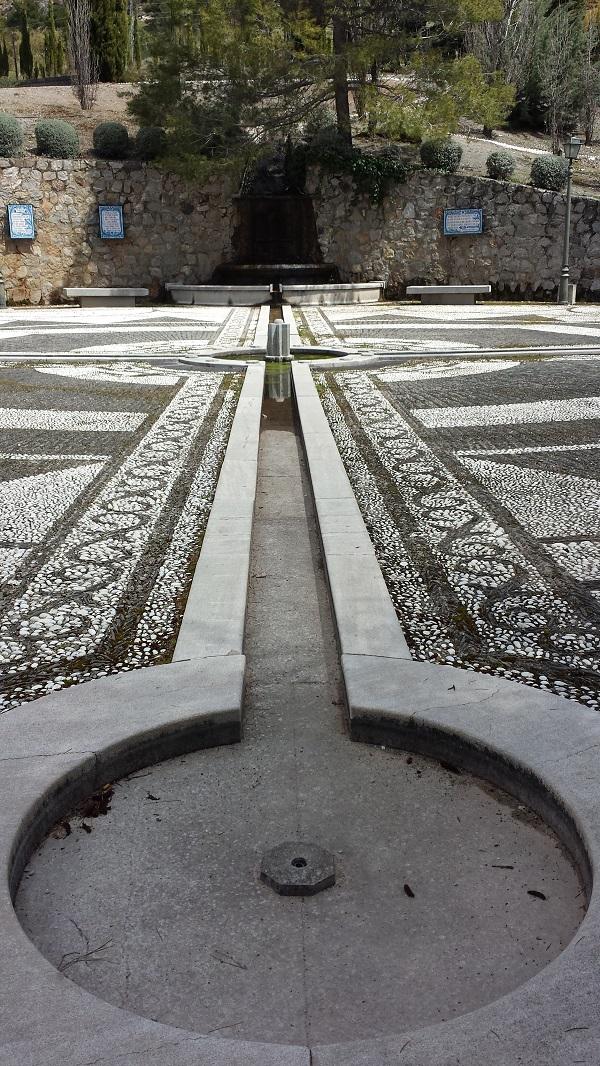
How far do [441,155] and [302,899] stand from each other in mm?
19451

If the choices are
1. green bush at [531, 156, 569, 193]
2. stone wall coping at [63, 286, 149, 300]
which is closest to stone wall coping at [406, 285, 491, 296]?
green bush at [531, 156, 569, 193]

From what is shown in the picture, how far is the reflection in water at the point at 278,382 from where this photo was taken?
7.00 meters

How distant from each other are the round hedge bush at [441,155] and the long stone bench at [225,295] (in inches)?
180

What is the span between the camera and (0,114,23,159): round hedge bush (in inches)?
709

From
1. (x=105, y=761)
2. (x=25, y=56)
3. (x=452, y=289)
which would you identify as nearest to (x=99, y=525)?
(x=105, y=761)

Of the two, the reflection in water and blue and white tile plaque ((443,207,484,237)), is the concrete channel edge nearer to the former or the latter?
the reflection in water

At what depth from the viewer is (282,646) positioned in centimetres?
255

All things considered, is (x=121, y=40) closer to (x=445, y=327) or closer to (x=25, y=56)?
(x=25, y=56)

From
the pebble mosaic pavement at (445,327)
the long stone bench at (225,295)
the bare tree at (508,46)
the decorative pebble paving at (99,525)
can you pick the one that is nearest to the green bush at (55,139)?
the long stone bench at (225,295)

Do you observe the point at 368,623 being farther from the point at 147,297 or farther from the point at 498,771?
the point at 147,297

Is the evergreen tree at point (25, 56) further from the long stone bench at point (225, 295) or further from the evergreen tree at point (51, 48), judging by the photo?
the long stone bench at point (225, 295)

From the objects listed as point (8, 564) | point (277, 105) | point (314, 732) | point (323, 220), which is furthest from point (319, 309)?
point (314, 732)

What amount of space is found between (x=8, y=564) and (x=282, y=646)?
115 centimetres

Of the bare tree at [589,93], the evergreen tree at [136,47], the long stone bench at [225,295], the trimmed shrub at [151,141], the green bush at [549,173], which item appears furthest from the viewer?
the evergreen tree at [136,47]
